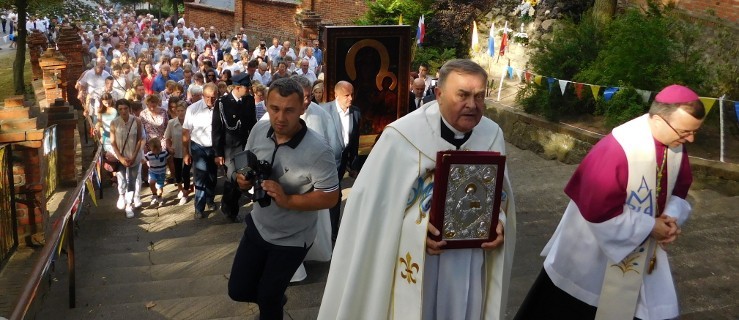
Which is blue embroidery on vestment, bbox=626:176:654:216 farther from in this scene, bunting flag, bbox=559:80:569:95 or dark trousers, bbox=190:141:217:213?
bunting flag, bbox=559:80:569:95

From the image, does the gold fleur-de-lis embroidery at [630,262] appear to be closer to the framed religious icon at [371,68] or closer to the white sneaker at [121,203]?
the framed religious icon at [371,68]

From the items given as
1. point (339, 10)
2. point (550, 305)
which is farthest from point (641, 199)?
point (339, 10)

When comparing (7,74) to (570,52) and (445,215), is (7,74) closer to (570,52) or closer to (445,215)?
(570,52)

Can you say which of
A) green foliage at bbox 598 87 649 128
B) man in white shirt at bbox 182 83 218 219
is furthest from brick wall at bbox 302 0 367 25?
man in white shirt at bbox 182 83 218 219

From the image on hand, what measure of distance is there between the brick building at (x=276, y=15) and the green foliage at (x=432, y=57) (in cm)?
501

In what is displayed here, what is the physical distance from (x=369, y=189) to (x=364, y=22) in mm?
19587

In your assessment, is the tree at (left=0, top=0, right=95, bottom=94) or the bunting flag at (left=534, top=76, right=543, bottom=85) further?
the tree at (left=0, top=0, right=95, bottom=94)

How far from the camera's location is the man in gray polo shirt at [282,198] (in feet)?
16.1

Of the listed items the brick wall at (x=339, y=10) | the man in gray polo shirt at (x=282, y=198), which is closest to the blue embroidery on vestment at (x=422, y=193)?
the man in gray polo shirt at (x=282, y=198)

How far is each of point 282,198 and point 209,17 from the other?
109 ft

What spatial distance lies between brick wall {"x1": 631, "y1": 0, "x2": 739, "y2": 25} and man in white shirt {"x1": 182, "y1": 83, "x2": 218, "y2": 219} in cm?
821

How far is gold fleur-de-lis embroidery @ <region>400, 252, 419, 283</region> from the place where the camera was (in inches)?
160

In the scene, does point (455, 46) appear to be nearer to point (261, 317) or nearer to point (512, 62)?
point (512, 62)

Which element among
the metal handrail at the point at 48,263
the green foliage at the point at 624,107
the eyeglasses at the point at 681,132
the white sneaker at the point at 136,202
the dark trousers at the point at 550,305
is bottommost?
the white sneaker at the point at 136,202
